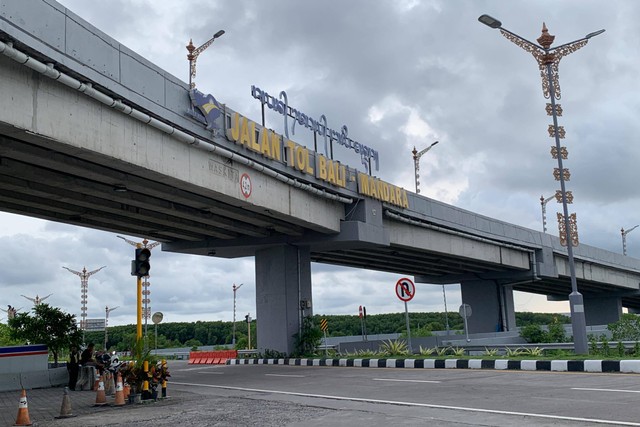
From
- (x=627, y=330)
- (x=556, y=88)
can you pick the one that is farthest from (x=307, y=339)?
(x=556, y=88)

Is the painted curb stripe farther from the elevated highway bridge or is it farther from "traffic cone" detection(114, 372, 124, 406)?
"traffic cone" detection(114, 372, 124, 406)

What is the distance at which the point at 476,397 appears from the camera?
12594mm

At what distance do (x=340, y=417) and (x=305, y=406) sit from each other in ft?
5.85

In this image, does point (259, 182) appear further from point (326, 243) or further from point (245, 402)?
point (245, 402)

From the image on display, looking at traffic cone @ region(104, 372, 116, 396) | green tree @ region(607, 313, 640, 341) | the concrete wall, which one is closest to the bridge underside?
the concrete wall

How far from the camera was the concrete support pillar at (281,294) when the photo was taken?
30891mm

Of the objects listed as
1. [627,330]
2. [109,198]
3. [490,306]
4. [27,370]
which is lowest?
[27,370]

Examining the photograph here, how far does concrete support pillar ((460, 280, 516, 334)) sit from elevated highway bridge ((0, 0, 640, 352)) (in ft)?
27.1

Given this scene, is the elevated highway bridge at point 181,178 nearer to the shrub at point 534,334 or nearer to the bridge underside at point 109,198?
the bridge underside at point 109,198

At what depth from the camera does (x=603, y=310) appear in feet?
226

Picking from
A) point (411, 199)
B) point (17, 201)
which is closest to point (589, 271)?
point (411, 199)

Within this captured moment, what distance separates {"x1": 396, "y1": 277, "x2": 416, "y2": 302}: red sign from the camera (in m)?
22.4

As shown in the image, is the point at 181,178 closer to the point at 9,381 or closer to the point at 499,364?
the point at 9,381

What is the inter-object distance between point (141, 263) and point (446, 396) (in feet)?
24.1
